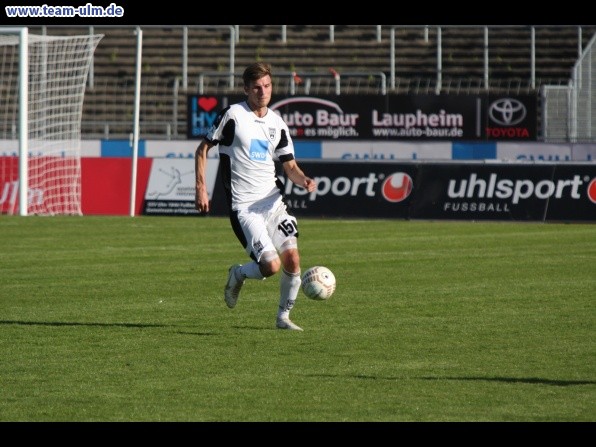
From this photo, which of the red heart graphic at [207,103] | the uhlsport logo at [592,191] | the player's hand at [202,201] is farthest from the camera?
the red heart graphic at [207,103]

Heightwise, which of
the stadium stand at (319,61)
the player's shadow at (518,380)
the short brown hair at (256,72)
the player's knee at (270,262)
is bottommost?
the player's shadow at (518,380)

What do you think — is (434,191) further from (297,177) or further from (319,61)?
(297,177)

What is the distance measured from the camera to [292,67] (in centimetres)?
3634

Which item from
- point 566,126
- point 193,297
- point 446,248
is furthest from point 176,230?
point 566,126

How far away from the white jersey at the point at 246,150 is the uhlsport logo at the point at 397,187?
14.4 metres

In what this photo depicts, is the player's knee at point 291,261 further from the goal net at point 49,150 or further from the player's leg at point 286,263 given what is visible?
the goal net at point 49,150

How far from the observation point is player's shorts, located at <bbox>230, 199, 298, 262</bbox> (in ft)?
34.1

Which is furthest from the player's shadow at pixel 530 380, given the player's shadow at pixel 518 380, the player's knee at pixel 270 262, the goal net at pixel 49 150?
the goal net at pixel 49 150

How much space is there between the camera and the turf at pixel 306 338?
7.00 metres

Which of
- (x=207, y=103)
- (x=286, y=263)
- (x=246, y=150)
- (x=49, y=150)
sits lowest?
(x=286, y=263)

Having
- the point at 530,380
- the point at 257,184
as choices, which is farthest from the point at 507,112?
the point at 530,380

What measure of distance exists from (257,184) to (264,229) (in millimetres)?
410

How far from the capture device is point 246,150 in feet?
34.6

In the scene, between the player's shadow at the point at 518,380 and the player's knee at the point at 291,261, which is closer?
the player's shadow at the point at 518,380
